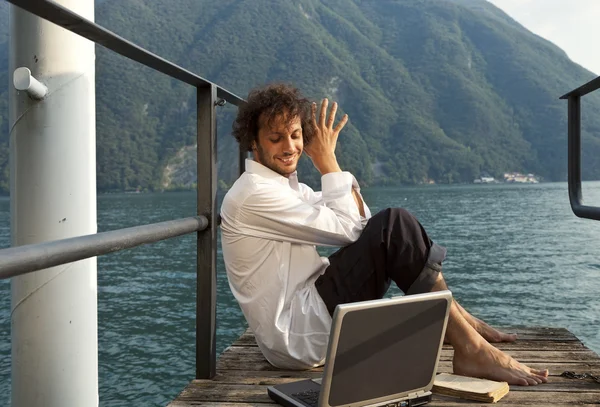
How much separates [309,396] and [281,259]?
0.54 meters

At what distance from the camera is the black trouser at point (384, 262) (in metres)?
2.24

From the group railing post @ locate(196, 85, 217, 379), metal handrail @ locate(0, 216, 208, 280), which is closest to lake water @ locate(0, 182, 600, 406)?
railing post @ locate(196, 85, 217, 379)

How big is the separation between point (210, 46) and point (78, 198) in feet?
389

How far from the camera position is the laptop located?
69.4 inches

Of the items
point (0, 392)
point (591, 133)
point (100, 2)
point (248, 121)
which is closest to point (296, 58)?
point (100, 2)

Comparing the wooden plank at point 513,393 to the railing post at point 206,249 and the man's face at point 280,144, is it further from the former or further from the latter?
the man's face at point 280,144

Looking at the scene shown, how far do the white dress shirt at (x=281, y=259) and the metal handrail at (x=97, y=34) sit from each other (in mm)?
451

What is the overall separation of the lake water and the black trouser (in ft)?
A: 30.8

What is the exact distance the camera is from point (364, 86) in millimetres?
113000

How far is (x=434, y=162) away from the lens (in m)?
107

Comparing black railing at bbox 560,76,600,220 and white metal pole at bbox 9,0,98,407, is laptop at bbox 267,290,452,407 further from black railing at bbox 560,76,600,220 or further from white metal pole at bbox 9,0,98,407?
black railing at bbox 560,76,600,220

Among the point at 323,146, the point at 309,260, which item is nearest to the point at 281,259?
the point at 309,260

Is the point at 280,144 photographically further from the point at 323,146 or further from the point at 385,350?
the point at 385,350

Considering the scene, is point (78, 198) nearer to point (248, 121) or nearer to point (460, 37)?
point (248, 121)
